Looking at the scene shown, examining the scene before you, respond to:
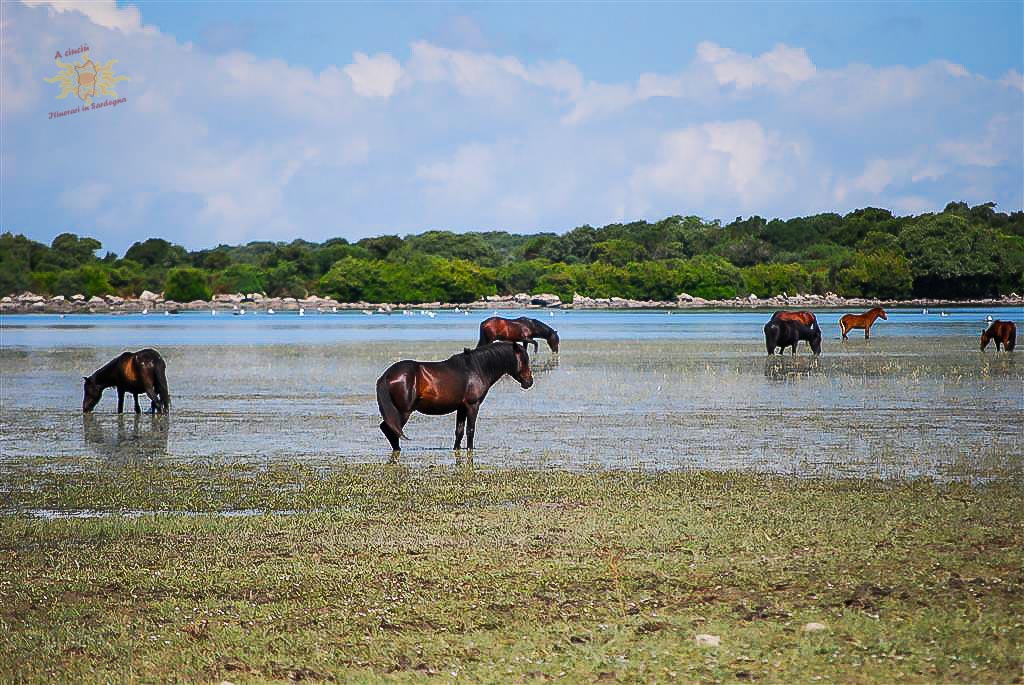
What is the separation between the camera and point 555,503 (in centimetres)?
1005

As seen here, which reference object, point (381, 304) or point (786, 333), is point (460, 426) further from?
point (381, 304)

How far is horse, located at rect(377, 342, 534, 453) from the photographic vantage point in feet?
42.4

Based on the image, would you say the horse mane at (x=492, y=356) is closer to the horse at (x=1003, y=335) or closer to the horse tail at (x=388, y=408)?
the horse tail at (x=388, y=408)

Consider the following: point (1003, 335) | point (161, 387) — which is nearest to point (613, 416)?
point (161, 387)

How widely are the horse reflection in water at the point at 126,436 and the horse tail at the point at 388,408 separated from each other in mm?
2500

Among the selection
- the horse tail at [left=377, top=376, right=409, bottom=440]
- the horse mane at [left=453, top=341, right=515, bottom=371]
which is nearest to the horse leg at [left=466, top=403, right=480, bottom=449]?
the horse mane at [left=453, top=341, right=515, bottom=371]

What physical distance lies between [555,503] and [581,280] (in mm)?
128177

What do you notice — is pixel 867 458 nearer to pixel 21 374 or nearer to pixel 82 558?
pixel 82 558

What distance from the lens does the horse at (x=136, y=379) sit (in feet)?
58.0

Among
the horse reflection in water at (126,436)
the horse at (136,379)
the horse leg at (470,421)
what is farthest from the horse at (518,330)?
the horse leg at (470,421)

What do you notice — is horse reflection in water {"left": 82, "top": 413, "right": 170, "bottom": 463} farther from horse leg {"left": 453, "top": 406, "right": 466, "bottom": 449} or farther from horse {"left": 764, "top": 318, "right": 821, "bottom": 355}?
horse {"left": 764, "top": 318, "right": 821, "bottom": 355}

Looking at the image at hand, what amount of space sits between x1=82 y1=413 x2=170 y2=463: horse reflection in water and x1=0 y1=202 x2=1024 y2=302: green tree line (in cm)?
10690

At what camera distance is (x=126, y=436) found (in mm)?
15312

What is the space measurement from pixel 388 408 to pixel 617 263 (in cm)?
13503
